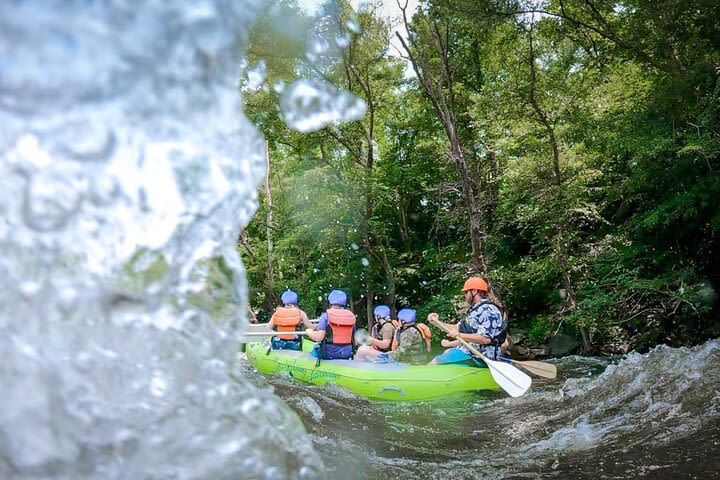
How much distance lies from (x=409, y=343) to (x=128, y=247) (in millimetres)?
6906

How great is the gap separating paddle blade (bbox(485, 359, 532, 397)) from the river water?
5.01 meters

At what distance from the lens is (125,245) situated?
1405mm

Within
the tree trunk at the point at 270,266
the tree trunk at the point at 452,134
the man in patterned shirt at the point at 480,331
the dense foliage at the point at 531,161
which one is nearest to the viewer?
the man in patterned shirt at the point at 480,331

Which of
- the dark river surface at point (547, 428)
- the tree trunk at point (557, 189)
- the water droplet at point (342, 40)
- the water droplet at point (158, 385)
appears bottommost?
the dark river surface at point (547, 428)

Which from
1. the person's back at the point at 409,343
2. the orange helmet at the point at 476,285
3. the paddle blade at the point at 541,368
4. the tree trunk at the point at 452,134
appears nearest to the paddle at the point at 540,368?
the paddle blade at the point at 541,368

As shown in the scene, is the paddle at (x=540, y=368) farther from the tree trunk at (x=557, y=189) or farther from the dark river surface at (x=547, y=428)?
the tree trunk at (x=557, y=189)

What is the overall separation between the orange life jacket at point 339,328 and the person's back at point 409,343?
0.68 m

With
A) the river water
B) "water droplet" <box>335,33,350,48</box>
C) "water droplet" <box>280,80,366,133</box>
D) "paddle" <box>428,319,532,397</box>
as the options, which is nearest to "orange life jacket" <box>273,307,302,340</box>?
"paddle" <box>428,319,532,397</box>

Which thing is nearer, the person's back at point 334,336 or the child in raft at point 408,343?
the person's back at point 334,336

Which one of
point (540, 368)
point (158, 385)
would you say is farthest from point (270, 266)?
point (158, 385)

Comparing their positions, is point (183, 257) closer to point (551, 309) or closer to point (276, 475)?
point (276, 475)

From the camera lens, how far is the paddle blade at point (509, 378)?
21.0 ft

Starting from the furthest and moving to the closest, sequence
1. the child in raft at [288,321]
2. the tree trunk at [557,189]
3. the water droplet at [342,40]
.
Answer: the water droplet at [342,40] → the tree trunk at [557,189] → the child in raft at [288,321]

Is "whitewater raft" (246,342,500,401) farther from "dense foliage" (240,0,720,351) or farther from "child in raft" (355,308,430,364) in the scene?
"dense foliage" (240,0,720,351)
